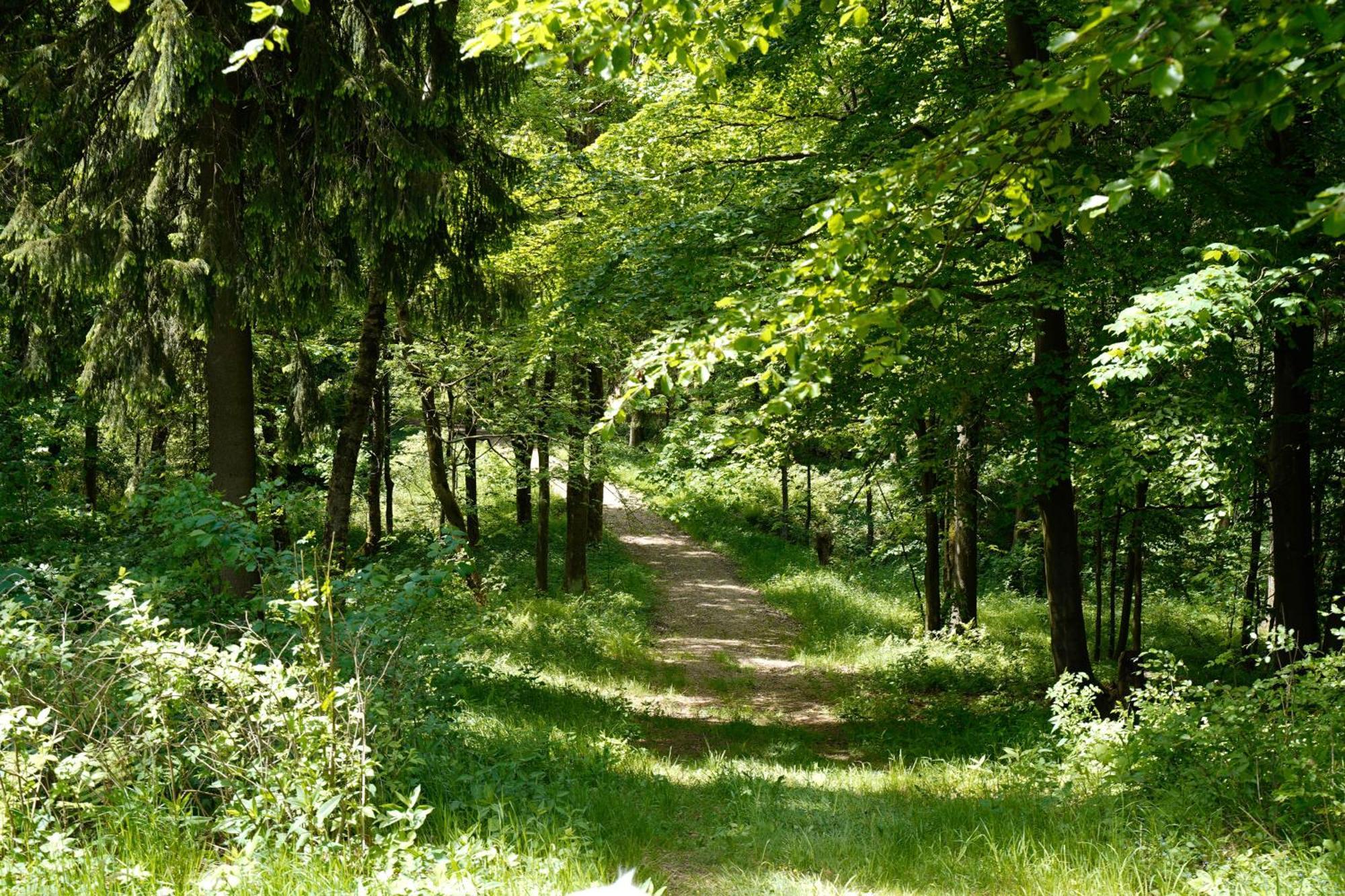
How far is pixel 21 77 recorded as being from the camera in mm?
6762

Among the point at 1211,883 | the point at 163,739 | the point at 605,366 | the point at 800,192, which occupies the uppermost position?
the point at 800,192

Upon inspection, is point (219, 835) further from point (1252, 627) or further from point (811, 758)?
point (1252, 627)

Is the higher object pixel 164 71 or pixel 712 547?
pixel 164 71

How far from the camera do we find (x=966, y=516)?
1351 centimetres

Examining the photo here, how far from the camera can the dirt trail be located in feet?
39.1

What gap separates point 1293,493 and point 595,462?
947 centimetres

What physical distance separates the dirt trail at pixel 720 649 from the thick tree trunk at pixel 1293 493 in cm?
531

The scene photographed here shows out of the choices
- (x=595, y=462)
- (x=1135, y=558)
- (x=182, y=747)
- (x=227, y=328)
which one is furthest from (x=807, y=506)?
(x=182, y=747)

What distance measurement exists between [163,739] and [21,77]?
5.78 m

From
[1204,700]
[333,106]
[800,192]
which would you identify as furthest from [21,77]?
[1204,700]

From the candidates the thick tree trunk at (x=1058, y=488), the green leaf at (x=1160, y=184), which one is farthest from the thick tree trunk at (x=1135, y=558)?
the green leaf at (x=1160, y=184)

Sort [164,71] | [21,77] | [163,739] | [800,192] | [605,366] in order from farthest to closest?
[605,366] < [800,192] < [21,77] < [164,71] < [163,739]

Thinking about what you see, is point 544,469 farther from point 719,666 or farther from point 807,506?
point 807,506

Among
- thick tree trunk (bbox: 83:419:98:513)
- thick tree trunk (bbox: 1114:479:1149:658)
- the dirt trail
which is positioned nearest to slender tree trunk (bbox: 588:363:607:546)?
the dirt trail
